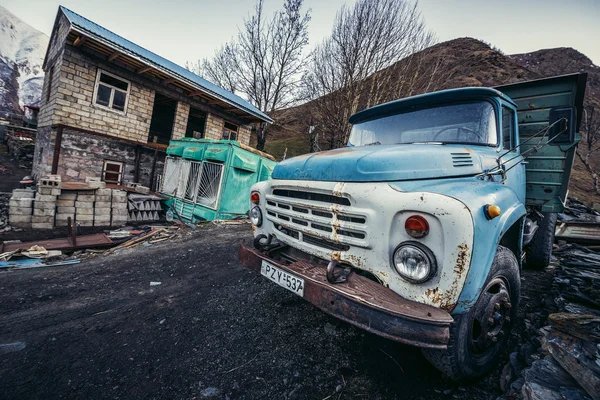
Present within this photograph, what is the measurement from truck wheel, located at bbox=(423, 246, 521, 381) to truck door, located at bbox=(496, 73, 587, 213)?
2135 millimetres

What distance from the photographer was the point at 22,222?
19.0 ft

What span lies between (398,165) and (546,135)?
2.82 m

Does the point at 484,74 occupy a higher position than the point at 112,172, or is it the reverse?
the point at 484,74

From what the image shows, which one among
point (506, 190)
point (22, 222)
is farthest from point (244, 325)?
point (22, 222)

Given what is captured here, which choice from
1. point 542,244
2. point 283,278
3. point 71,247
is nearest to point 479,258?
point 283,278

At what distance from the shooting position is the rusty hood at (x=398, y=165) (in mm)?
1730

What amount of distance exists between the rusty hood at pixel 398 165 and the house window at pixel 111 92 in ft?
33.2

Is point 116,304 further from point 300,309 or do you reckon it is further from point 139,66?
point 139,66

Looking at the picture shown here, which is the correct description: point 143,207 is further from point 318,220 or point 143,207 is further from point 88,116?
point 318,220

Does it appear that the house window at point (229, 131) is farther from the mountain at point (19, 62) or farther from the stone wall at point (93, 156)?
the mountain at point (19, 62)

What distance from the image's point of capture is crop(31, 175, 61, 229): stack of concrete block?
5832 millimetres

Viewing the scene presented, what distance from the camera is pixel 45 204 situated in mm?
5898

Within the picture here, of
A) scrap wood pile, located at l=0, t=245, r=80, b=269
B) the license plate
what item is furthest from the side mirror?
scrap wood pile, located at l=0, t=245, r=80, b=269

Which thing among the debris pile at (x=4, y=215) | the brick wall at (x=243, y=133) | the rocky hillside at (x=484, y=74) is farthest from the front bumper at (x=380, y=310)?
the rocky hillside at (x=484, y=74)
